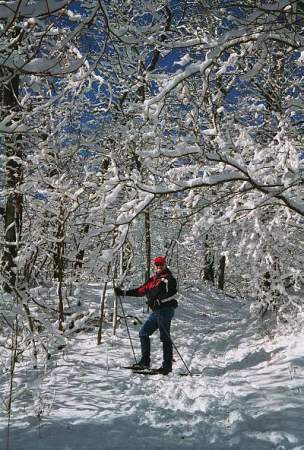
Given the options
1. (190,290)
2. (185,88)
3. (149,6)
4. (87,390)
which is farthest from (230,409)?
(190,290)

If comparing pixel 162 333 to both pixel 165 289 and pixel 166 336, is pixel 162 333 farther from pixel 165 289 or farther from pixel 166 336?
pixel 165 289

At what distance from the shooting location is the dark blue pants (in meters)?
6.13

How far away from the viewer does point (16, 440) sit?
3.86 m

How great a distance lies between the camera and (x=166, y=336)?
6176mm

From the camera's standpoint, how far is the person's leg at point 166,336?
240 inches

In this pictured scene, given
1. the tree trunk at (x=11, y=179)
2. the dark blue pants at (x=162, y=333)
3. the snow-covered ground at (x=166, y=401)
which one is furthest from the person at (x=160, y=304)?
the tree trunk at (x=11, y=179)

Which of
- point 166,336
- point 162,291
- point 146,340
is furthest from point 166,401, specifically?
point 162,291

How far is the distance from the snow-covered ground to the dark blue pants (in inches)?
11.0

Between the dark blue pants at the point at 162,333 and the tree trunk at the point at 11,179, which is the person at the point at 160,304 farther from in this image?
the tree trunk at the point at 11,179

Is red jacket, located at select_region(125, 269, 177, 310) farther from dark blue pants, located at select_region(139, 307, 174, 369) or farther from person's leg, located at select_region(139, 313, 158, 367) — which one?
person's leg, located at select_region(139, 313, 158, 367)

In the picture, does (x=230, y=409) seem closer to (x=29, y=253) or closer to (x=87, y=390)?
(x=87, y=390)

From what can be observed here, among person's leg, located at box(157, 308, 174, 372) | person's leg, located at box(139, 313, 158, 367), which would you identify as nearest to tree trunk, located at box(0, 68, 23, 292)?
person's leg, located at box(139, 313, 158, 367)

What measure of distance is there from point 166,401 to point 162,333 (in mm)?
1455

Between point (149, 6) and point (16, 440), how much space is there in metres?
4.21
